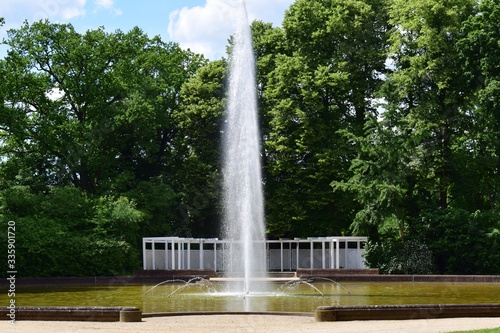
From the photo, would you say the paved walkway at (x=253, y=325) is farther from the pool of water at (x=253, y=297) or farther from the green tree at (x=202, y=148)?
the green tree at (x=202, y=148)

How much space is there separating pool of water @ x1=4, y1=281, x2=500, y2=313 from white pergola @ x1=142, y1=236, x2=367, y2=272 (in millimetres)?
10240

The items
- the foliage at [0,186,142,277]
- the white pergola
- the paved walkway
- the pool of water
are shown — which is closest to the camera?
the paved walkway

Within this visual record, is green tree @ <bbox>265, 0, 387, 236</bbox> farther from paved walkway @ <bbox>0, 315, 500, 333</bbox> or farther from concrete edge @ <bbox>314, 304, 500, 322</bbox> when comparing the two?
paved walkway @ <bbox>0, 315, 500, 333</bbox>

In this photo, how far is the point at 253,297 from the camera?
92.2 feet

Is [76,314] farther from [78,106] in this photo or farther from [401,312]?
[78,106]

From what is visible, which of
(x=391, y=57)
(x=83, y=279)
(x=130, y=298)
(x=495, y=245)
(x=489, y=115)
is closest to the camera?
(x=130, y=298)

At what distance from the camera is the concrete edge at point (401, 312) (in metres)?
19.4

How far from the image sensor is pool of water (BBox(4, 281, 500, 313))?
80.3ft

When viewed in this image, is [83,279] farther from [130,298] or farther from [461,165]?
[461,165]

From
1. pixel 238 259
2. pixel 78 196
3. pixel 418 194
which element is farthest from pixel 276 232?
pixel 78 196

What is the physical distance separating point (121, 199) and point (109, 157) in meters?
6.02

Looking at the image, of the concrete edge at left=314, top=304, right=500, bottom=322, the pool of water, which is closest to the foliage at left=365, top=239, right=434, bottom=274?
the pool of water

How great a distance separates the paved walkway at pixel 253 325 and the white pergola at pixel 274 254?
26539 mm

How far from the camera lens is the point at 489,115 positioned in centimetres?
4612
